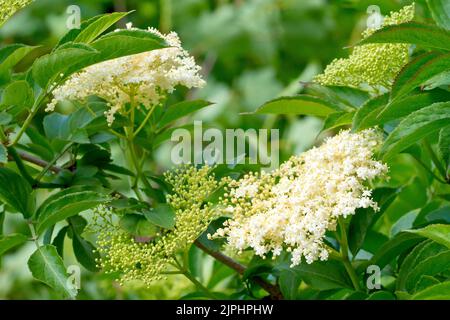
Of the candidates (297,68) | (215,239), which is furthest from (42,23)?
(215,239)

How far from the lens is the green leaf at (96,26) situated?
1.09 m

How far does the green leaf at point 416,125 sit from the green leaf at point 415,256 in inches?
6.2

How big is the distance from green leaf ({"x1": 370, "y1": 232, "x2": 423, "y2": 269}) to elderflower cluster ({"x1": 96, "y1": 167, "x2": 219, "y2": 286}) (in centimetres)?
24

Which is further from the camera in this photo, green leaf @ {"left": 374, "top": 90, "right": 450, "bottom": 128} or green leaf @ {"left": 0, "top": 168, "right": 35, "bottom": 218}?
green leaf @ {"left": 0, "top": 168, "right": 35, "bottom": 218}

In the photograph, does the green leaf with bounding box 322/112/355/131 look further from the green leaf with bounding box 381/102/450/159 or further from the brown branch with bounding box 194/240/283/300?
the brown branch with bounding box 194/240/283/300

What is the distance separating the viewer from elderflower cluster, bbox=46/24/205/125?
1.17m

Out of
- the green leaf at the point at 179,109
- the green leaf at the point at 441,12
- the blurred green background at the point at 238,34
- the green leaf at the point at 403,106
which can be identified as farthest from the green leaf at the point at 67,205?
the blurred green background at the point at 238,34

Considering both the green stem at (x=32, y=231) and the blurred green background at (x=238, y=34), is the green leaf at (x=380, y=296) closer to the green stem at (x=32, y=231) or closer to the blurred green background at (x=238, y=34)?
the green stem at (x=32, y=231)

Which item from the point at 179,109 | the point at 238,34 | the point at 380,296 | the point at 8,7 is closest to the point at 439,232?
the point at 380,296

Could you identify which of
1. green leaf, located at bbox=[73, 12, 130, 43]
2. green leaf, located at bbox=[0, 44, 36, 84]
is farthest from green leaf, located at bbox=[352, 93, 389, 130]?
green leaf, located at bbox=[0, 44, 36, 84]

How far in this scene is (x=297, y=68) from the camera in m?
3.77

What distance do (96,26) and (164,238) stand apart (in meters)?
0.29

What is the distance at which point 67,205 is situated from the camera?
108 cm
